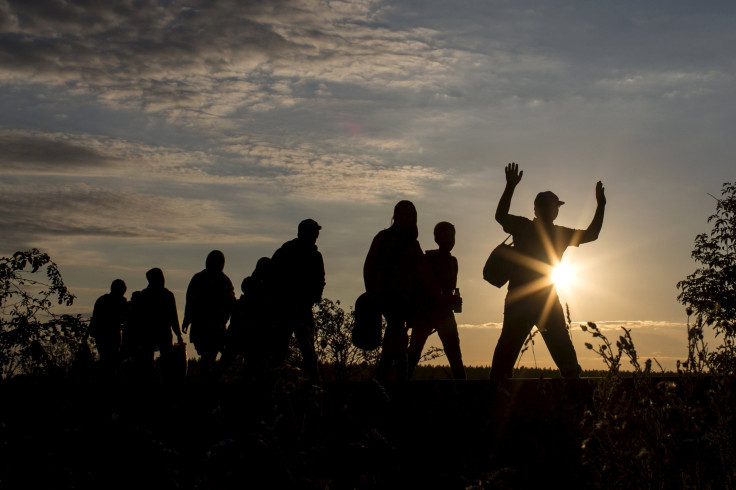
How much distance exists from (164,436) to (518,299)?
3.41 m

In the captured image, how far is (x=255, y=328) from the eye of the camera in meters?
9.16

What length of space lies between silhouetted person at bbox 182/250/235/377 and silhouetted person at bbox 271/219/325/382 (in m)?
1.89

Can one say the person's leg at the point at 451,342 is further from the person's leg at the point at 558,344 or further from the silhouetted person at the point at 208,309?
the silhouetted person at the point at 208,309

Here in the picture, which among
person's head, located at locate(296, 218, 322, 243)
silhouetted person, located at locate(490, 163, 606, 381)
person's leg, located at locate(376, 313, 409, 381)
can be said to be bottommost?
person's leg, located at locate(376, 313, 409, 381)

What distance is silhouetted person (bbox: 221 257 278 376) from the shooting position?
8.81 metres

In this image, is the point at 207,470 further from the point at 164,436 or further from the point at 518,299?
the point at 518,299

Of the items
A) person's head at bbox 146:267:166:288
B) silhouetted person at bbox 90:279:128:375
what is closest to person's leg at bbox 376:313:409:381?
person's head at bbox 146:267:166:288

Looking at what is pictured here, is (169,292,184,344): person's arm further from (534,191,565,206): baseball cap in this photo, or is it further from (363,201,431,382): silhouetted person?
(534,191,565,206): baseball cap

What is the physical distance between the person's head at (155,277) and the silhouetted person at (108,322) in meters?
0.74

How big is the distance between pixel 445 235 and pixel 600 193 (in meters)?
2.21

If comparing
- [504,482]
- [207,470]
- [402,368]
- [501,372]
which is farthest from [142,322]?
[504,482]

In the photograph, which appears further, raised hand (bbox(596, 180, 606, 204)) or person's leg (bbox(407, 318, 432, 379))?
person's leg (bbox(407, 318, 432, 379))

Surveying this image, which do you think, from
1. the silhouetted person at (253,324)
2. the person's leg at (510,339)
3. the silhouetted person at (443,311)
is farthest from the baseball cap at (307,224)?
the person's leg at (510,339)

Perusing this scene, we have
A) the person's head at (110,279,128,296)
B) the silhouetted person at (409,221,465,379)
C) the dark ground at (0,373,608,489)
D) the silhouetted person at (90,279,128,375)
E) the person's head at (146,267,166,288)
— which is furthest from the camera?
the person's head at (110,279,128,296)
